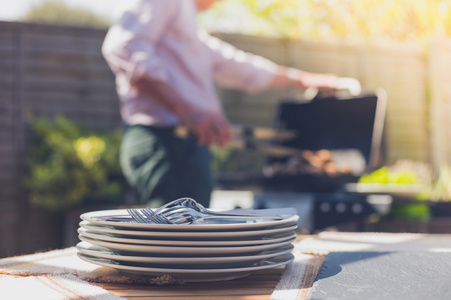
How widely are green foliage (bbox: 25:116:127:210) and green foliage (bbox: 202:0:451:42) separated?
6546mm

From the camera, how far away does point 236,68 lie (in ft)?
8.40

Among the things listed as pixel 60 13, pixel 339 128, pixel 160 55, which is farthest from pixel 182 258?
pixel 60 13

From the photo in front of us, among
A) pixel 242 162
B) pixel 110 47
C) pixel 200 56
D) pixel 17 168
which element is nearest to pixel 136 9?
pixel 110 47

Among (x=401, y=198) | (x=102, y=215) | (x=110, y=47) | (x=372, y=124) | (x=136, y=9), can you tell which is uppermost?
(x=136, y=9)

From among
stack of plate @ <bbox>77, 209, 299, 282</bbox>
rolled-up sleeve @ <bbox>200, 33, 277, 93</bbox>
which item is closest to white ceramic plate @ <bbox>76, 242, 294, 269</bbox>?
stack of plate @ <bbox>77, 209, 299, 282</bbox>

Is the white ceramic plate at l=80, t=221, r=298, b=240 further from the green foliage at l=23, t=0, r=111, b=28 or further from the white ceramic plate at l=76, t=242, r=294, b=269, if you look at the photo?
the green foliage at l=23, t=0, r=111, b=28

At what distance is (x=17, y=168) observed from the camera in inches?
182

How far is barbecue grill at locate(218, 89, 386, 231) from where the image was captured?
278 centimetres

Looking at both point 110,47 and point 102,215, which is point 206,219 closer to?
point 102,215

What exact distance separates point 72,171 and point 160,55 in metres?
2.48

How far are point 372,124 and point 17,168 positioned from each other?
306cm

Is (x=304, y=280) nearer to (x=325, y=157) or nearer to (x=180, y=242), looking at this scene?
(x=180, y=242)

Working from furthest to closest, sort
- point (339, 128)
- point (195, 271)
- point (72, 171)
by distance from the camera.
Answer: point (72, 171), point (339, 128), point (195, 271)

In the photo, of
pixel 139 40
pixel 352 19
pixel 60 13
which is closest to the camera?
pixel 139 40
